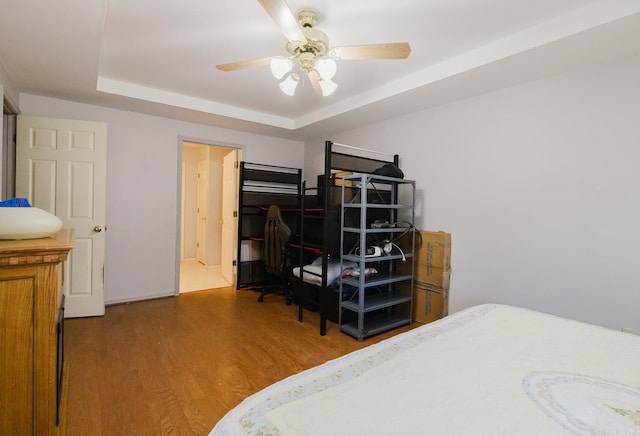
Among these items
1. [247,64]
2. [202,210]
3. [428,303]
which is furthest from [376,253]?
[202,210]

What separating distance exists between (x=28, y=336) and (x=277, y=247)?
276 centimetres

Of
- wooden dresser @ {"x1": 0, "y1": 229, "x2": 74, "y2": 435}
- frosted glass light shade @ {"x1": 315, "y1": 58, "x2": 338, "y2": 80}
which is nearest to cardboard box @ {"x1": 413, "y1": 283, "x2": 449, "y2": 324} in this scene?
frosted glass light shade @ {"x1": 315, "y1": 58, "x2": 338, "y2": 80}

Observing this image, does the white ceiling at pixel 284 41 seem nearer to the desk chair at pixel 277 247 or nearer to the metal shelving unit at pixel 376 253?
the metal shelving unit at pixel 376 253

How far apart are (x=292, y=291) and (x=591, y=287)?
2884 millimetres

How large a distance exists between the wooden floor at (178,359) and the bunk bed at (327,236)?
0.78ft

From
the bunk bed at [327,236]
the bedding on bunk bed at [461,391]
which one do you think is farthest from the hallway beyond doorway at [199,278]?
the bedding on bunk bed at [461,391]

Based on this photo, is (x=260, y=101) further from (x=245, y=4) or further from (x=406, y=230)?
(x=406, y=230)

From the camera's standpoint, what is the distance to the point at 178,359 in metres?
2.37

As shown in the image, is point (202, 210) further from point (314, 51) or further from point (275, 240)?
point (314, 51)

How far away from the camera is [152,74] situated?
9.48ft

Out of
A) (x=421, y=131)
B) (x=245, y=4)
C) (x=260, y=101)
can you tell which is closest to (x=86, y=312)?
(x=260, y=101)

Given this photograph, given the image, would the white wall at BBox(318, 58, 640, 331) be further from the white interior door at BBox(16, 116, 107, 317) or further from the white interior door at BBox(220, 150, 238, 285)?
the white interior door at BBox(16, 116, 107, 317)

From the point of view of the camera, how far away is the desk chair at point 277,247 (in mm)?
3703

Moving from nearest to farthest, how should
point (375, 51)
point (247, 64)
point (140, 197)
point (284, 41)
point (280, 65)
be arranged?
point (375, 51) → point (280, 65) → point (247, 64) → point (284, 41) → point (140, 197)
